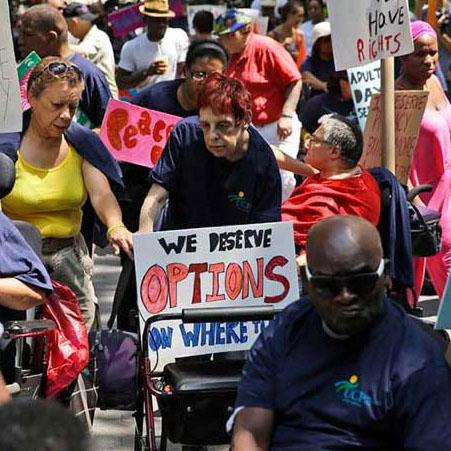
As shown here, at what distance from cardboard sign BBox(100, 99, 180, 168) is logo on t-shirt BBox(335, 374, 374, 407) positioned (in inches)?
170

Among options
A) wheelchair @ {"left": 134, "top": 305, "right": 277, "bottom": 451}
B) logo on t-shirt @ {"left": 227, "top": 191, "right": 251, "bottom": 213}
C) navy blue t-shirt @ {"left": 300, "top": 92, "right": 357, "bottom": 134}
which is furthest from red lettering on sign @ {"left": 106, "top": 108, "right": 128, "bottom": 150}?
wheelchair @ {"left": 134, "top": 305, "right": 277, "bottom": 451}

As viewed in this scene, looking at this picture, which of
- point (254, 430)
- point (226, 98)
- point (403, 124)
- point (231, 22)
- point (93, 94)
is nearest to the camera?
point (254, 430)

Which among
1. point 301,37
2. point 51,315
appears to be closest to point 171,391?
point 51,315

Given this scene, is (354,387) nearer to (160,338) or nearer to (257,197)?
(160,338)

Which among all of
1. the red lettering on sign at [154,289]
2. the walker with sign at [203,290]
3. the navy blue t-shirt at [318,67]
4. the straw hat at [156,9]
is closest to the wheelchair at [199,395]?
the walker with sign at [203,290]

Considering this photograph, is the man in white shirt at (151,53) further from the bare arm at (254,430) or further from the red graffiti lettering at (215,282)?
the bare arm at (254,430)

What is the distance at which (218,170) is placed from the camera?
238 inches

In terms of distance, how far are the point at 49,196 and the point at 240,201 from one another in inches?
31.9

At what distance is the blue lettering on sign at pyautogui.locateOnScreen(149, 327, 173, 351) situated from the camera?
5.33 metres

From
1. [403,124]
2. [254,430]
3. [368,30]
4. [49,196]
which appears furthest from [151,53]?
[254,430]

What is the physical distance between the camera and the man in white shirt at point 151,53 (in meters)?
11.7

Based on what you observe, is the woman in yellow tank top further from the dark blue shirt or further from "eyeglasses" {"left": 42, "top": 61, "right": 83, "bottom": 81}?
the dark blue shirt

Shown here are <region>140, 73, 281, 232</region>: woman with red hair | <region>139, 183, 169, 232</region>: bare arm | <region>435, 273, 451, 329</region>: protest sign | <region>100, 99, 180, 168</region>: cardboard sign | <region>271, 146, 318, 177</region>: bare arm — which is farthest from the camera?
<region>100, 99, 180, 168</region>: cardboard sign

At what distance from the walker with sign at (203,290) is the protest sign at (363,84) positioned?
359cm
